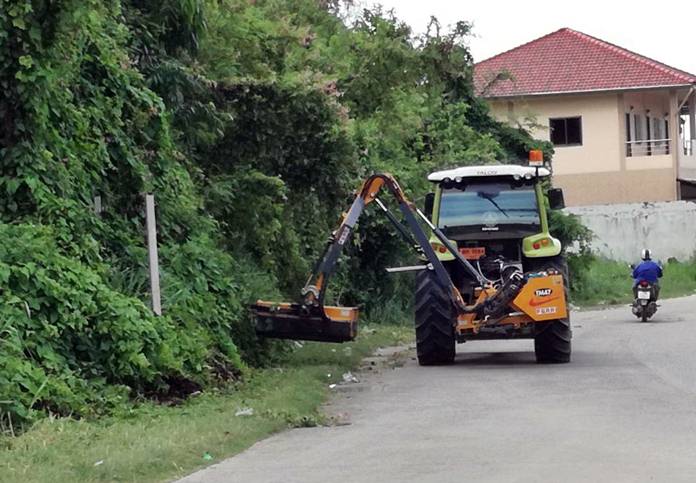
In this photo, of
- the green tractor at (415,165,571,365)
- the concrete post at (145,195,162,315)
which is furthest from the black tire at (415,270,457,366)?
the concrete post at (145,195,162,315)

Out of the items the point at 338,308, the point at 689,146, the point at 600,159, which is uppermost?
the point at 689,146

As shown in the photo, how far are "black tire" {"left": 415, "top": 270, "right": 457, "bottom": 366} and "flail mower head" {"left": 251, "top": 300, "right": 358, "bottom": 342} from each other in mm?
1560

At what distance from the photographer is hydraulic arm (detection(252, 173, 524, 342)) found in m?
18.3

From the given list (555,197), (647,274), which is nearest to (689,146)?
(647,274)

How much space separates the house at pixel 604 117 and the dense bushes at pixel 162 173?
84.3 feet

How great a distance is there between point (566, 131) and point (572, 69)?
8.75 feet

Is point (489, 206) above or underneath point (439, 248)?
above

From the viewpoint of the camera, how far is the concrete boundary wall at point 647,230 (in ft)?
157

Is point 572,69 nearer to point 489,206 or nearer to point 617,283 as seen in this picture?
point 617,283

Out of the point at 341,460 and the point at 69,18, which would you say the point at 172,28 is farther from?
the point at 341,460

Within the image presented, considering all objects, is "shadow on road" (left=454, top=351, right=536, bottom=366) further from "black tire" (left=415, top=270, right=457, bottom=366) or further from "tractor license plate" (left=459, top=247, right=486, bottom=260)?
"tractor license plate" (left=459, top=247, right=486, bottom=260)

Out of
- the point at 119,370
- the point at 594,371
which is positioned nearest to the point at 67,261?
the point at 119,370

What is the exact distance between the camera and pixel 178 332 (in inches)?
622

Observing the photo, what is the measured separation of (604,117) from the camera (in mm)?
52062
